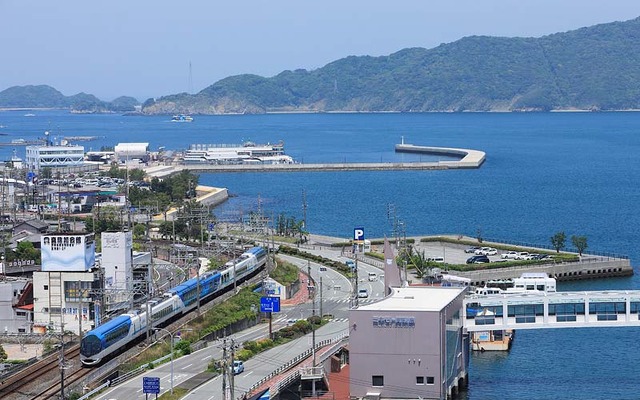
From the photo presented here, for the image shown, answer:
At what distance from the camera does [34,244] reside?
134 feet

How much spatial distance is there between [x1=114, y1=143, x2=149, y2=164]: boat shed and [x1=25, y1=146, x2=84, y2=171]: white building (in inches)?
262

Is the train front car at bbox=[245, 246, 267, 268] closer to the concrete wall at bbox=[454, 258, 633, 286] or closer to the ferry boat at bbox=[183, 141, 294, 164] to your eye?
the concrete wall at bbox=[454, 258, 633, 286]

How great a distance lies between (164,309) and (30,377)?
5692 millimetres

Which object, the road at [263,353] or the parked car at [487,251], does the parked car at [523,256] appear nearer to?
the parked car at [487,251]

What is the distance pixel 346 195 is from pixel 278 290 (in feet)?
133

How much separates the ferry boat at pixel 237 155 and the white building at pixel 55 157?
1221 cm

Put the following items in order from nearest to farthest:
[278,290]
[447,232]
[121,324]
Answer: [121,324] → [278,290] → [447,232]

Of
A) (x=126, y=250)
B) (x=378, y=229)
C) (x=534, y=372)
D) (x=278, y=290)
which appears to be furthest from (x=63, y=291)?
(x=378, y=229)

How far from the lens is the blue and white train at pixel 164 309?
2417 cm

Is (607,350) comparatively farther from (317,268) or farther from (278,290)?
(317,268)

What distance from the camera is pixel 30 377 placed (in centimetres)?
2336

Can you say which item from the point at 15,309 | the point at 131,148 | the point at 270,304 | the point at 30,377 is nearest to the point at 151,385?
the point at 30,377

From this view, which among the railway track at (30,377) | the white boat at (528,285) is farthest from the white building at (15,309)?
the white boat at (528,285)

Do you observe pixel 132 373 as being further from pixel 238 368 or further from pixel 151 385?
pixel 151 385
